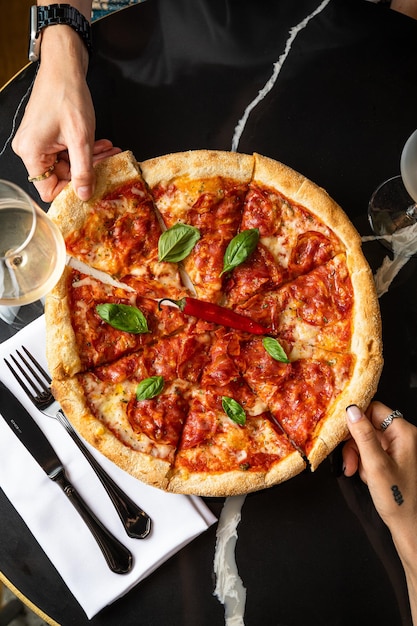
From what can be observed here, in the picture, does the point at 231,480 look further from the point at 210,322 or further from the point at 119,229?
the point at 119,229

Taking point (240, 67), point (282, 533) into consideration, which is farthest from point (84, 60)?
point (282, 533)

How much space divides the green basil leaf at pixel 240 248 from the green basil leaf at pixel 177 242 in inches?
6.8

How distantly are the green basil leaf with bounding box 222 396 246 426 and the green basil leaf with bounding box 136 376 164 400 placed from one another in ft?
1.04

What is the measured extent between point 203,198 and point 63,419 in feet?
4.19

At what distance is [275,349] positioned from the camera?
9.73 ft

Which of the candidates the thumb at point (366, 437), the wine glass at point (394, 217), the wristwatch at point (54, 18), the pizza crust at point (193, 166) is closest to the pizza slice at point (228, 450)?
the thumb at point (366, 437)

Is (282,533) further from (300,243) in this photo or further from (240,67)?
(240,67)

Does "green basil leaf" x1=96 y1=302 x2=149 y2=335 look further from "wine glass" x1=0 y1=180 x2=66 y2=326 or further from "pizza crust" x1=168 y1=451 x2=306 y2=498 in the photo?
"pizza crust" x1=168 y1=451 x2=306 y2=498

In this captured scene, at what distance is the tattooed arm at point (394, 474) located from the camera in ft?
9.08

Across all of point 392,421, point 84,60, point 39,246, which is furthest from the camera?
point 84,60

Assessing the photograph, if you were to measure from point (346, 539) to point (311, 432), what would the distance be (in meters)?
0.61

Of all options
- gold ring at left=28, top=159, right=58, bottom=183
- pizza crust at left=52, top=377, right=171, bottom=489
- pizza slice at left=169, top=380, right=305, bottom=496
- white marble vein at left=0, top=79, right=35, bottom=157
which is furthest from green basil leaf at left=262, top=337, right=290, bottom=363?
white marble vein at left=0, top=79, right=35, bottom=157

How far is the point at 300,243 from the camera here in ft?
10.2

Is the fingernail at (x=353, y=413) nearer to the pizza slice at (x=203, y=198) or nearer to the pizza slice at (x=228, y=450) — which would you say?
the pizza slice at (x=228, y=450)
